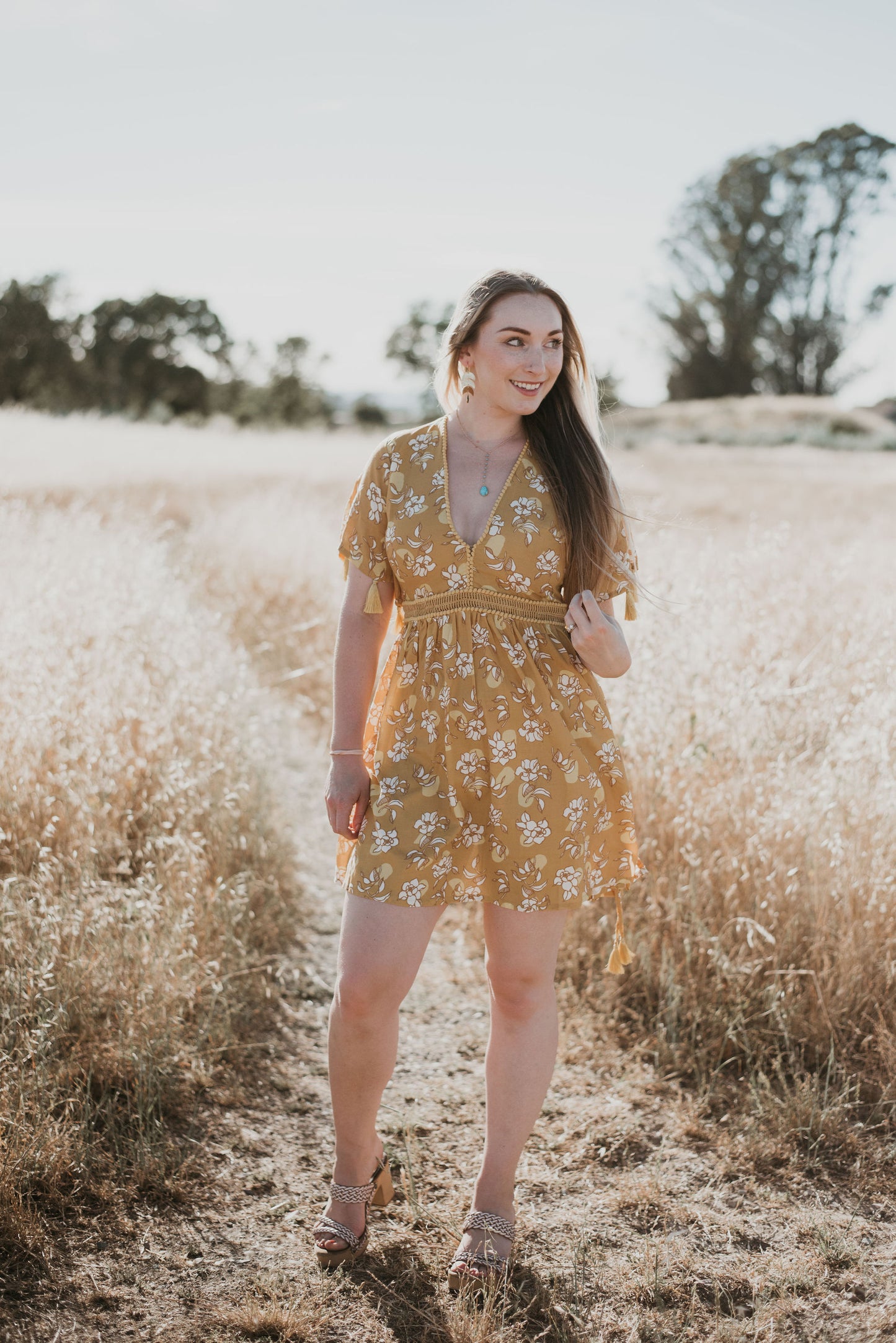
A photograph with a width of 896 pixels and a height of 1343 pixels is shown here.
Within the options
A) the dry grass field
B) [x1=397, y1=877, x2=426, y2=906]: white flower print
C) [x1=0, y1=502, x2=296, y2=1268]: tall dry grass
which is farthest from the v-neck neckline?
[x1=0, y1=502, x2=296, y2=1268]: tall dry grass

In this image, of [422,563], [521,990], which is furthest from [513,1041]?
[422,563]

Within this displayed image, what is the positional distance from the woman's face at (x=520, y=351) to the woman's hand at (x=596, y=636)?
443 millimetres

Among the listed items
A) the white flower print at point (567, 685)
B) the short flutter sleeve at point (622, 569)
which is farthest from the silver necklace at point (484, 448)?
the white flower print at point (567, 685)

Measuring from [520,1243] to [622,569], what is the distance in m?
1.55

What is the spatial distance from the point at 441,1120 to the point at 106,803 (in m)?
1.43

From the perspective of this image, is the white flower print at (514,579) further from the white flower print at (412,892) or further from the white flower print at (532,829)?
the white flower print at (412,892)

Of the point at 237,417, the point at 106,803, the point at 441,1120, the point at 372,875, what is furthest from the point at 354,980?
the point at 237,417

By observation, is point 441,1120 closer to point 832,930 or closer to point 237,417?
point 832,930

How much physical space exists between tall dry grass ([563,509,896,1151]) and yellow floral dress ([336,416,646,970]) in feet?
3.44

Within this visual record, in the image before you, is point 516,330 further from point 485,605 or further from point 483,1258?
point 483,1258

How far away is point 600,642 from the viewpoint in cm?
211

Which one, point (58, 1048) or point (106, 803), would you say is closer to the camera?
point (58, 1048)

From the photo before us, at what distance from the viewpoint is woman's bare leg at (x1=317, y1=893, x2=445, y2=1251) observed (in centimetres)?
203

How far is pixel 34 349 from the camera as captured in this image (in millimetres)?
42938
